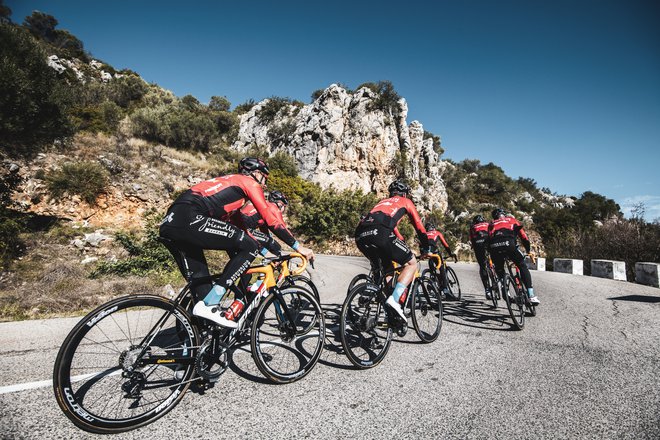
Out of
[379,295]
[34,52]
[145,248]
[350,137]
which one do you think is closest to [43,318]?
[145,248]

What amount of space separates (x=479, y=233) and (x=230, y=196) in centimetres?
687

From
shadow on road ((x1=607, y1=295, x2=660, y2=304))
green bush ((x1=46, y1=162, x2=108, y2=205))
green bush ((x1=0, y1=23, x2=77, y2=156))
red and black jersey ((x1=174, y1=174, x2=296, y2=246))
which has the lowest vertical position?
shadow on road ((x1=607, y1=295, x2=660, y2=304))

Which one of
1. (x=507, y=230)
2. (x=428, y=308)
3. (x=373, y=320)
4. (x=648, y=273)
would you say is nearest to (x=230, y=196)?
(x=373, y=320)

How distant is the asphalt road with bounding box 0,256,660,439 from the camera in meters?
2.13

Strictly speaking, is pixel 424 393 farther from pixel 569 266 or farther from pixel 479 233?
pixel 569 266

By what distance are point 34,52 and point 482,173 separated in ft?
243

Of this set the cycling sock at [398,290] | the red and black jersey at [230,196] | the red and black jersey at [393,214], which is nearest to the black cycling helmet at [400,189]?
the red and black jersey at [393,214]

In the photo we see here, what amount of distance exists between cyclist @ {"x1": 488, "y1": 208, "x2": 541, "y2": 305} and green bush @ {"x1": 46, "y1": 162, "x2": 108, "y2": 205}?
17999 mm

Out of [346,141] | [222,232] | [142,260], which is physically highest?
[346,141]

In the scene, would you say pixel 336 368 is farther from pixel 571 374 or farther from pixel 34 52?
pixel 34 52

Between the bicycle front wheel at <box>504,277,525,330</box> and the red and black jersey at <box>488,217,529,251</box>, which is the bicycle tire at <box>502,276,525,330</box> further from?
the red and black jersey at <box>488,217,529,251</box>

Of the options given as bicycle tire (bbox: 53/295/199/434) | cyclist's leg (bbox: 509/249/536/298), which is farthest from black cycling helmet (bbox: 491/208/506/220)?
bicycle tire (bbox: 53/295/199/434)

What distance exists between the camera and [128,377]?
2.26 metres

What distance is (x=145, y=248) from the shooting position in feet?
28.7
